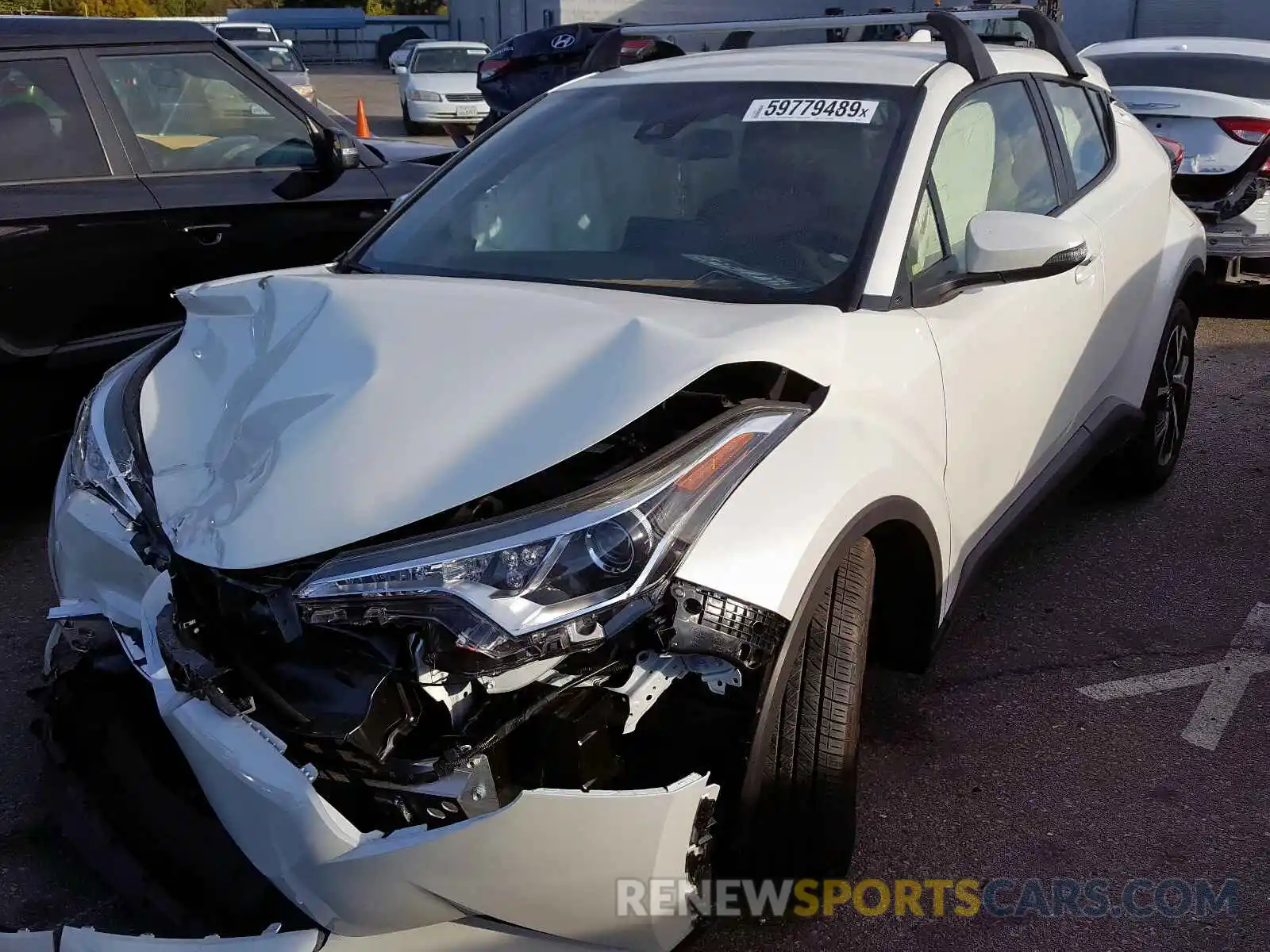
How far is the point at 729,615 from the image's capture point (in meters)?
2.06

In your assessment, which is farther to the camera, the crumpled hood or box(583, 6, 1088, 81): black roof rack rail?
box(583, 6, 1088, 81): black roof rack rail

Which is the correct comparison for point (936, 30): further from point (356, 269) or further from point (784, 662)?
point (784, 662)

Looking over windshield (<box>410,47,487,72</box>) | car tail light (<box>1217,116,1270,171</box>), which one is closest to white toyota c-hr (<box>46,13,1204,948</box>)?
car tail light (<box>1217,116,1270,171</box>)

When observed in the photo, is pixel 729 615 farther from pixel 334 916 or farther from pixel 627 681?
pixel 334 916

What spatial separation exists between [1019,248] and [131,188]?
343 cm

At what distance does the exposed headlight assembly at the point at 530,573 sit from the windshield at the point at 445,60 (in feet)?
73.7

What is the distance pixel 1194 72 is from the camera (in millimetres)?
7906

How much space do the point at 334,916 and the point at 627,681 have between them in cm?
60

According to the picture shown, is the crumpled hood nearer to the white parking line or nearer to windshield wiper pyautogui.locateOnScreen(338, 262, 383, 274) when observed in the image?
windshield wiper pyautogui.locateOnScreen(338, 262, 383, 274)

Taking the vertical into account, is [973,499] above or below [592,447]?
below

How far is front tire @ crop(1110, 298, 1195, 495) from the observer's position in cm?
442

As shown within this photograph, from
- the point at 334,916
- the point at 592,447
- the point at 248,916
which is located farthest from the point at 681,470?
the point at 248,916

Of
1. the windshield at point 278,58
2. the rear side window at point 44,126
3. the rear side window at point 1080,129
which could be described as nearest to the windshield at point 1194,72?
the rear side window at point 1080,129

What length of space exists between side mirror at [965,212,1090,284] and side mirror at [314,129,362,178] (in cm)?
310
